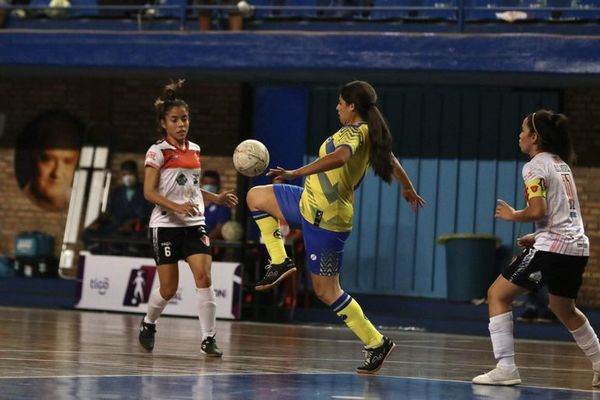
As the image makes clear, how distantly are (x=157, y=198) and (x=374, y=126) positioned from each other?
7.41 ft

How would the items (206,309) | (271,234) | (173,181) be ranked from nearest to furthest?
(271,234)
(206,309)
(173,181)

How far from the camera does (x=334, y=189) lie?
1009cm

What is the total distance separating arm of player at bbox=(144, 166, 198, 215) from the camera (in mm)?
11211

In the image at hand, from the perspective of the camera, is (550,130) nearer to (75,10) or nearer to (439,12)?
(439,12)

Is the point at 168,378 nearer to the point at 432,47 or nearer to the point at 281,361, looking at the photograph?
the point at 281,361

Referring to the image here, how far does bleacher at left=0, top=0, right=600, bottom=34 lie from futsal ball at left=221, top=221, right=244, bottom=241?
9.53 feet

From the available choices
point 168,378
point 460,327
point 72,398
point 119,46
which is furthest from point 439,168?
point 72,398

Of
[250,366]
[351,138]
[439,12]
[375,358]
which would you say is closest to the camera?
[351,138]

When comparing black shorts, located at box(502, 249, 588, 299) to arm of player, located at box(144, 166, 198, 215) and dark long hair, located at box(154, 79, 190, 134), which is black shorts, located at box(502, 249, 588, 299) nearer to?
arm of player, located at box(144, 166, 198, 215)

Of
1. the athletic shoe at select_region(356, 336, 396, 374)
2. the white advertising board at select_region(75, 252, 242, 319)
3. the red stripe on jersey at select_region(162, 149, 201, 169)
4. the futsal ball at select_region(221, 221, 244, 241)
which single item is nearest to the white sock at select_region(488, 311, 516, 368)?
the athletic shoe at select_region(356, 336, 396, 374)

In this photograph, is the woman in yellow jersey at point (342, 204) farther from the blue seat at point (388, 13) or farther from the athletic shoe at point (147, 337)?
the blue seat at point (388, 13)

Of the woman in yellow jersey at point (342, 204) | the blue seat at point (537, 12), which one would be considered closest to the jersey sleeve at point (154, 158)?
the woman in yellow jersey at point (342, 204)

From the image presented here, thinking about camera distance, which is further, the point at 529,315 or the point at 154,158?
the point at 529,315

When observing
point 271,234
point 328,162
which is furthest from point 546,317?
point 328,162
